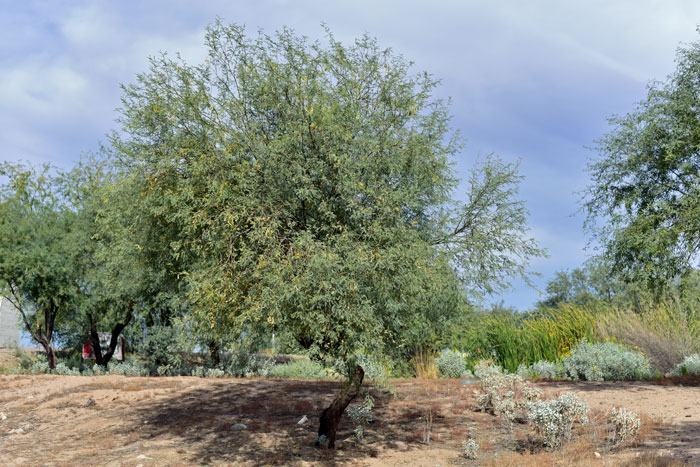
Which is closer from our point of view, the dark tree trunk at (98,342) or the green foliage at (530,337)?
the green foliage at (530,337)

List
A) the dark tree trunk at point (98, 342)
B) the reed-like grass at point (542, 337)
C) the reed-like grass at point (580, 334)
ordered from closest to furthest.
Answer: the reed-like grass at point (580, 334) < the reed-like grass at point (542, 337) < the dark tree trunk at point (98, 342)

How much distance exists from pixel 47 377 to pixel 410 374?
12394mm

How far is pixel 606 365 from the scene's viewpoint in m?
15.6

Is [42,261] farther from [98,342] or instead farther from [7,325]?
[7,325]

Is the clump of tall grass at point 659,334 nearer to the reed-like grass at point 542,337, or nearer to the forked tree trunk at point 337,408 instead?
the reed-like grass at point 542,337

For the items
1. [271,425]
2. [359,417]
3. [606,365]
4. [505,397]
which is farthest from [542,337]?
[271,425]

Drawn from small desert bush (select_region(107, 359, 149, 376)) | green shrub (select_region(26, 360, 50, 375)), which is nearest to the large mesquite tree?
small desert bush (select_region(107, 359, 149, 376))

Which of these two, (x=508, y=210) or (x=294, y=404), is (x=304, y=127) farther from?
(x=294, y=404)

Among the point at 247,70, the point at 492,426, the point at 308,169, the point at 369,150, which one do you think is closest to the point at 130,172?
the point at 247,70

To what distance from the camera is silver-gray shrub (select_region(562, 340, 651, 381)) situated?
612 inches

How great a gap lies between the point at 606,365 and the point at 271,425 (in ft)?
31.1

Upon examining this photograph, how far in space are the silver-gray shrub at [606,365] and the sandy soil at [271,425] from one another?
2.95 ft

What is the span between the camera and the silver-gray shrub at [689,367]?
50.0 ft

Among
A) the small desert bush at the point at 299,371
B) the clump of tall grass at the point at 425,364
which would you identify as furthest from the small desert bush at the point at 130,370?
the clump of tall grass at the point at 425,364
